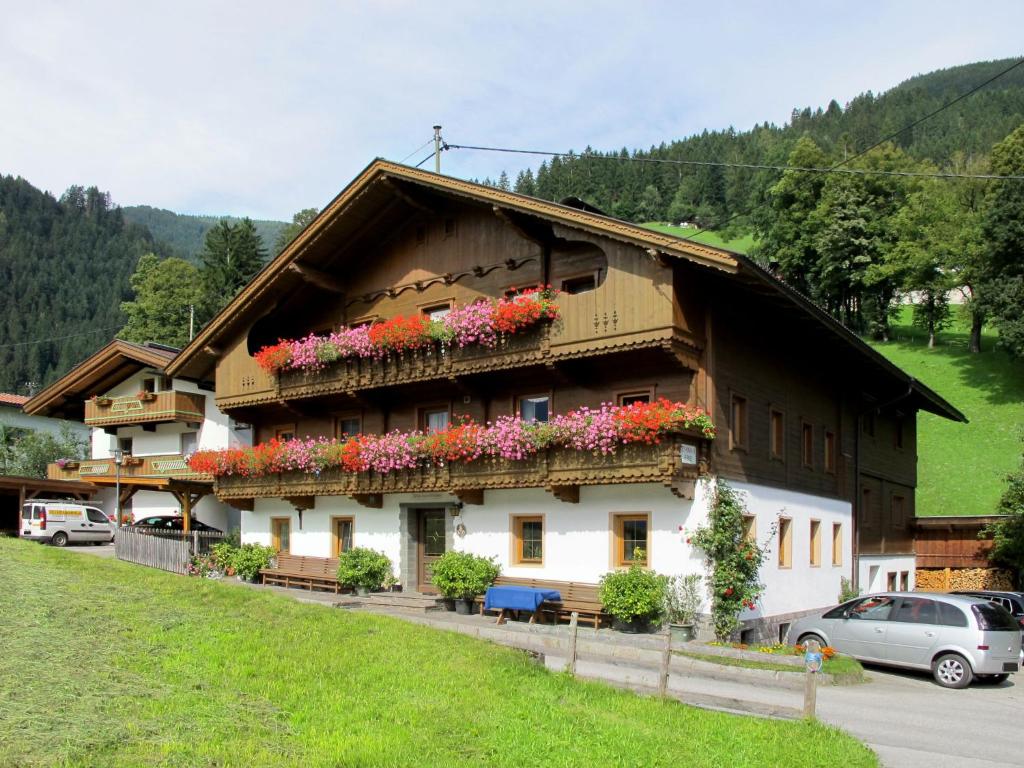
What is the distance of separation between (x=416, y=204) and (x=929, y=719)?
1710cm

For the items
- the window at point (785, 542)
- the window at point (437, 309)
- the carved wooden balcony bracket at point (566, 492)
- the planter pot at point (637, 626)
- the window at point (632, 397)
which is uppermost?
the window at point (437, 309)

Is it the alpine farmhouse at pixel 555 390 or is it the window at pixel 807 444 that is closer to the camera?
the alpine farmhouse at pixel 555 390

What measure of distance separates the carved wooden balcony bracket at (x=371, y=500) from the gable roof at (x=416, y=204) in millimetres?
6615

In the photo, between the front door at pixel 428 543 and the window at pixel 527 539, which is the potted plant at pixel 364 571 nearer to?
the front door at pixel 428 543

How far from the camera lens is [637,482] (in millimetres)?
19734

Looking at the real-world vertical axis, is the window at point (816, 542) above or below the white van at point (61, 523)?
above

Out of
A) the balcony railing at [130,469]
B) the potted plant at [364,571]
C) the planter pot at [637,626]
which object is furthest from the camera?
the balcony railing at [130,469]

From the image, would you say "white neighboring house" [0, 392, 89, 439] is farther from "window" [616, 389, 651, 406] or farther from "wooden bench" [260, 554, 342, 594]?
"window" [616, 389, 651, 406]

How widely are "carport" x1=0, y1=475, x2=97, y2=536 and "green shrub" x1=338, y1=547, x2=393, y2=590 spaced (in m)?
22.4

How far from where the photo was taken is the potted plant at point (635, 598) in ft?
63.8

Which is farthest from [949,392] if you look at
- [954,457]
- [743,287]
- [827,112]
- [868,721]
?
[827,112]

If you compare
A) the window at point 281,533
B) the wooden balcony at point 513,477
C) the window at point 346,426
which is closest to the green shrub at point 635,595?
the wooden balcony at point 513,477

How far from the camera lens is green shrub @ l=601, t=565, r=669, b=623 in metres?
19.4

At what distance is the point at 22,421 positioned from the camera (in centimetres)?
6103
